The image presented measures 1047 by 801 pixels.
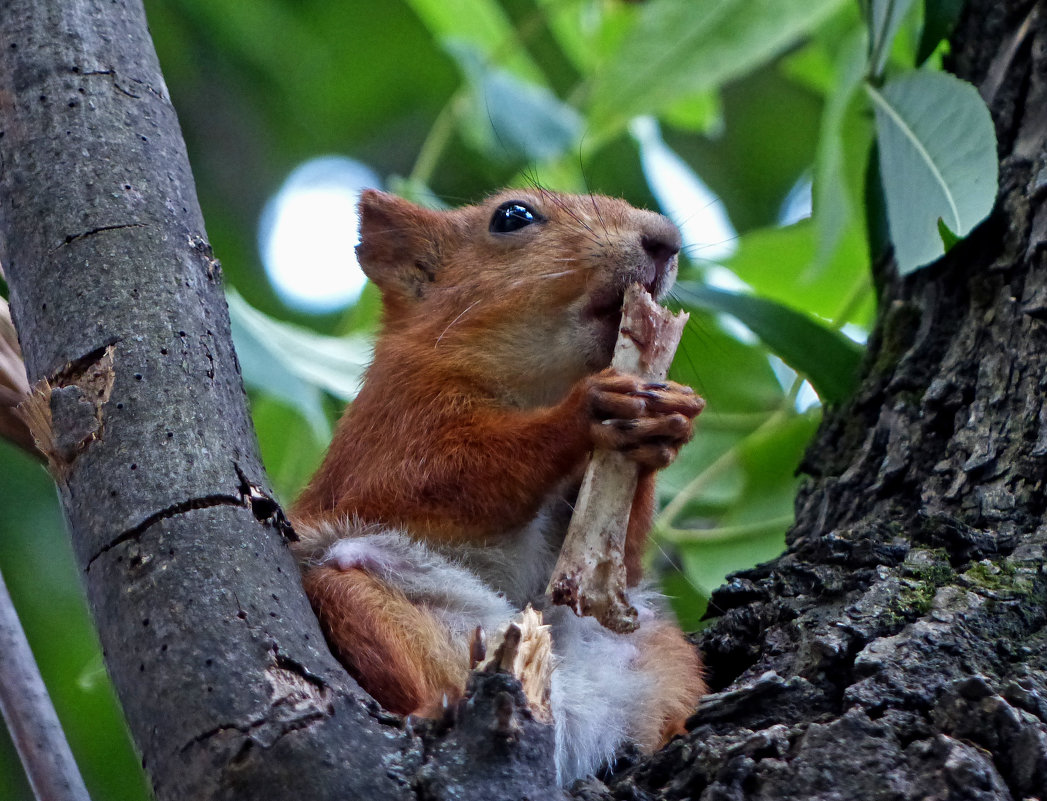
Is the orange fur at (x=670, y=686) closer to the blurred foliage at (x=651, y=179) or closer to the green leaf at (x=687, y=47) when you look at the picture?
the blurred foliage at (x=651, y=179)

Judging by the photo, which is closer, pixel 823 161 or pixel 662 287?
pixel 662 287

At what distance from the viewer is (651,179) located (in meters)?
3.89

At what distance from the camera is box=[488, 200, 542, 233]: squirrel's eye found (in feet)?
9.62

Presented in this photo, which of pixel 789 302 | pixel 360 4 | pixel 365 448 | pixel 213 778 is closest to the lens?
pixel 213 778

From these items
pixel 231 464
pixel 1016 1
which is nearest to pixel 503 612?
pixel 231 464

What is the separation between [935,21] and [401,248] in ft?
4.45

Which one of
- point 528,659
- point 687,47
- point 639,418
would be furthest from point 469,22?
point 528,659

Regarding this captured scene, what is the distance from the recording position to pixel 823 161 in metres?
3.08

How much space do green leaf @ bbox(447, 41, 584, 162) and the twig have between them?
1.92 metres

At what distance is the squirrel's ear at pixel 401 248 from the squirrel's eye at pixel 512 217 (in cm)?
16

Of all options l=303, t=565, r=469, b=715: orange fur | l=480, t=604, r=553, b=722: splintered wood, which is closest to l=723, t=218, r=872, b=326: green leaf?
l=303, t=565, r=469, b=715: orange fur

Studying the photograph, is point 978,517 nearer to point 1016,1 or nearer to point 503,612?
point 503,612

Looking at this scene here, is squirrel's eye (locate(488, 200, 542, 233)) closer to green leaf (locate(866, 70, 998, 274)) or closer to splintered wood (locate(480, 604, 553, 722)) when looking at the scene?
green leaf (locate(866, 70, 998, 274))

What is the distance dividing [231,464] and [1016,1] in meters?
2.17
